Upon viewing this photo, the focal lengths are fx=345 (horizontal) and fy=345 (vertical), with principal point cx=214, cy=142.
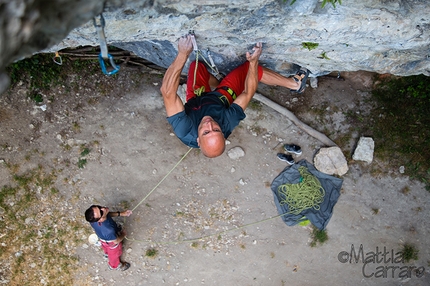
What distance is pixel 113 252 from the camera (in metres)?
5.89

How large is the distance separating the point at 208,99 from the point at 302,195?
287 centimetres

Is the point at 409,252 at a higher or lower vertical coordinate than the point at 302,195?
lower

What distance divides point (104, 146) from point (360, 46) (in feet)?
14.5

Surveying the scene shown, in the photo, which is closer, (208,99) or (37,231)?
(208,99)

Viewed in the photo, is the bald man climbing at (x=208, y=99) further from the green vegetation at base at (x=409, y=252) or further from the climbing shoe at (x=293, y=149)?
the green vegetation at base at (x=409, y=252)

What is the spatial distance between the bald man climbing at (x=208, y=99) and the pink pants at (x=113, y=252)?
7.82ft

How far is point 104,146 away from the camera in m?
6.18

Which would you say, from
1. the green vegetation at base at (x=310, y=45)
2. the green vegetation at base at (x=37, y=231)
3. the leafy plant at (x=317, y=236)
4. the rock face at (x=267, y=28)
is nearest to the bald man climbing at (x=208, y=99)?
the rock face at (x=267, y=28)

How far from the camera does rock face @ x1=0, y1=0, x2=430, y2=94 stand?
7.27ft

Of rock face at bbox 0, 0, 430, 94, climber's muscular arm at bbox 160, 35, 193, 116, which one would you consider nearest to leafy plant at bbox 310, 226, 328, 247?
rock face at bbox 0, 0, 430, 94

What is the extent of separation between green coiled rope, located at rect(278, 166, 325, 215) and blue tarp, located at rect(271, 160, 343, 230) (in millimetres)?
67

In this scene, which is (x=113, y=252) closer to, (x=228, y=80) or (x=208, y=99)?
(x=208, y=99)

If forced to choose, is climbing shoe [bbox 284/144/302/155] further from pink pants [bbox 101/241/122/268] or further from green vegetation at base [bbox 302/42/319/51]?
pink pants [bbox 101/241/122/268]

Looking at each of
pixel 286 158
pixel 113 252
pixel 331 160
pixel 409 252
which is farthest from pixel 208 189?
pixel 409 252
